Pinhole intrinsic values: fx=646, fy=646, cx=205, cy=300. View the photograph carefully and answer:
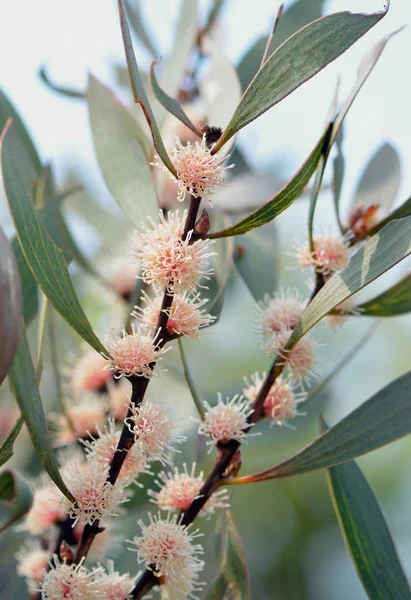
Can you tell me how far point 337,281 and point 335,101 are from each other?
0.69 ft

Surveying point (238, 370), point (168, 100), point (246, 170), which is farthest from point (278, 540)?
point (168, 100)

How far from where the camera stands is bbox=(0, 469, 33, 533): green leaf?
2.20 ft

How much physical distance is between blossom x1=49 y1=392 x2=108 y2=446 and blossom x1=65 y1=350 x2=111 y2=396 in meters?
0.02

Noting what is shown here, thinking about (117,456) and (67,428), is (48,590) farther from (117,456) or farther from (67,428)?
(67,428)

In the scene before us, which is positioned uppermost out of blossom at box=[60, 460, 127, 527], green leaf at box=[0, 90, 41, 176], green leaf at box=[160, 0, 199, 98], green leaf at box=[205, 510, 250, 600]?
green leaf at box=[160, 0, 199, 98]

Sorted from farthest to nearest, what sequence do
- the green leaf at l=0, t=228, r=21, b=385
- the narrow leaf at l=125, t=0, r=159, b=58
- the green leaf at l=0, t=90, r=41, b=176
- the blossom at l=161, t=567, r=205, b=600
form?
1. the narrow leaf at l=125, t=0, r=159, b=58
2. the green leaf at l=0, t=90, r=41, b=176
3. the blossom at l=161, t=567, r=205, b=600
4. the green leaf at l=0, t=228, r=21, b=385

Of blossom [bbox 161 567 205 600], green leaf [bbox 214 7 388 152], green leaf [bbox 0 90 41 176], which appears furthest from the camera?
green leaf [bbox 0 90 41 176]

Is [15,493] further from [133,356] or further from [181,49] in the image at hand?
[181,49]

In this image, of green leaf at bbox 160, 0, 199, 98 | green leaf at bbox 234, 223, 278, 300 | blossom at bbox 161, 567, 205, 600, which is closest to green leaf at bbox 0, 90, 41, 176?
green leaf at bbox 160, 0, 199, 98

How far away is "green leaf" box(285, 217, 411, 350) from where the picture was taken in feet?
1.84

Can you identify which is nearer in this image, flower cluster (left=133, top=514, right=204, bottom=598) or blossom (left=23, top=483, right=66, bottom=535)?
flower cluster (left=133, top=514, right=204, bottom=598)

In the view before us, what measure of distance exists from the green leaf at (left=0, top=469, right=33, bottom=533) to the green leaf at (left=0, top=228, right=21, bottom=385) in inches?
11.4

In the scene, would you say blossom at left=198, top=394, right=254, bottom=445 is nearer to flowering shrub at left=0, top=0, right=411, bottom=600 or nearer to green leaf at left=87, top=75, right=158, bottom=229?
flowering shrub at left=0, top=0, right=411, bottom=600

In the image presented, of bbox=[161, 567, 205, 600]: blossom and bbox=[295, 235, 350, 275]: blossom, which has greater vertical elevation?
bbox=[295, 235, 350, 275]: blossom
